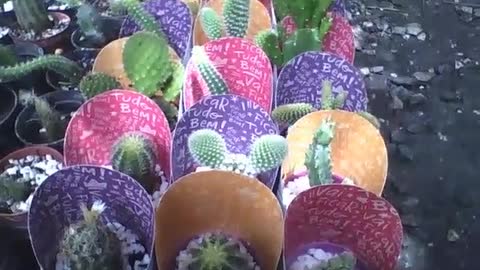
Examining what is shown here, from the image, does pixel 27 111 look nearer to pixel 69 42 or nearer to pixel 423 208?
pixel 69 42

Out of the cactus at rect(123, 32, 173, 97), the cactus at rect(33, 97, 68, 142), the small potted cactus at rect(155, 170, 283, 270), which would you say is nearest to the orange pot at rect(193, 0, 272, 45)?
the cactus at rect(123, 32, 173, 97)

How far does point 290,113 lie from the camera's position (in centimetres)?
126

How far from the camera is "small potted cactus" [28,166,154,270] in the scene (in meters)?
0.99

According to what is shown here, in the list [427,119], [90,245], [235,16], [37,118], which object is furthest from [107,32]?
[427,119]

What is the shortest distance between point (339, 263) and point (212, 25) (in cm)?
57

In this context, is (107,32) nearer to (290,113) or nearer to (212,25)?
(212,25)

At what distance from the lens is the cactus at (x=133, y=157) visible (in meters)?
1.14

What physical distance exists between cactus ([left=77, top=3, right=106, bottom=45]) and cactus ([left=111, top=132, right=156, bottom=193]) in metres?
0.50

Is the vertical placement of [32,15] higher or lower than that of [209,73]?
lower

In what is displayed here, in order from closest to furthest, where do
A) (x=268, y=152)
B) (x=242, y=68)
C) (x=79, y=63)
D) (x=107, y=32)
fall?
(x=268, y=152) < (x=242, y=68) < (x=79, y=63) < (x=107, y=32)

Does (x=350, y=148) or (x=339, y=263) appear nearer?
(x=339, y=263)

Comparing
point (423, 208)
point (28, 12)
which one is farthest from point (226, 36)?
point (423, 208)

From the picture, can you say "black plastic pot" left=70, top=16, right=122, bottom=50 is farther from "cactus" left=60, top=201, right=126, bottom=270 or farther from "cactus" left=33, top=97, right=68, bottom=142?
"cactus" left=60, top=201, right=126, bottom=270

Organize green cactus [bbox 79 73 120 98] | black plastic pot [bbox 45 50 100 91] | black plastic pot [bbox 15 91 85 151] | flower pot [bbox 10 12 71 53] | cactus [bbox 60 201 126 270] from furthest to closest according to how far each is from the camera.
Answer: flower pot [bbox 10 12 71 53] → black plastic pot [bbox 45 50 100 91] → black plastic pot [bbox 15 91 85 151] → green cactus [bbox 79 73 120 98] → cactus [bbox 60 201 126 270]
